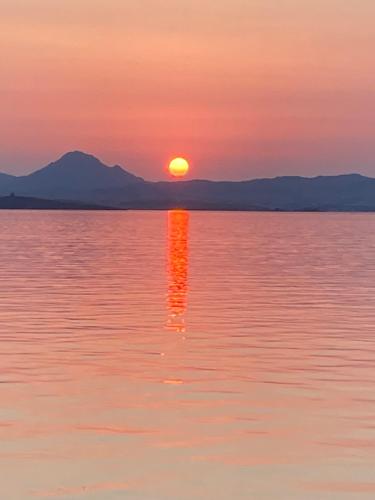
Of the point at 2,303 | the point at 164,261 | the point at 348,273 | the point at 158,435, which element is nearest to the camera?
the point at 158,435

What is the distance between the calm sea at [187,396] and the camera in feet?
47.4

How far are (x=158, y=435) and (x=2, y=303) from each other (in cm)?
2139

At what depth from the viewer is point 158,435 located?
16.8 m

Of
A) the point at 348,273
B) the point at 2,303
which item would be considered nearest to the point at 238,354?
the point at 2,303

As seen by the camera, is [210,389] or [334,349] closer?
[210,389]

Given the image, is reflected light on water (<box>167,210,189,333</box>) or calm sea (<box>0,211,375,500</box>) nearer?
calm sea (<box>0,211,375,500</box>)

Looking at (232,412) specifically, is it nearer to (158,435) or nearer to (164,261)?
(158,435)

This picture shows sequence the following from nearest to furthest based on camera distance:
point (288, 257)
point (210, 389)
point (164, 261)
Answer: point (210, 389) → point (164, 261) → point (288, 257)

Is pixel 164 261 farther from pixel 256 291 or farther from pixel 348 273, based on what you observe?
pixel 256 291

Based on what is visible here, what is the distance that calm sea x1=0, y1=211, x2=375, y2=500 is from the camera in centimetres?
1445

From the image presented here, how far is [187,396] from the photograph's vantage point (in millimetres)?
19953

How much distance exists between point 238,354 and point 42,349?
4398mm

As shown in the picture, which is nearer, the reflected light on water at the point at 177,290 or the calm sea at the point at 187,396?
the calm sea at the point at 187,396

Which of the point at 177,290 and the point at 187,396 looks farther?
the point at 177,290
